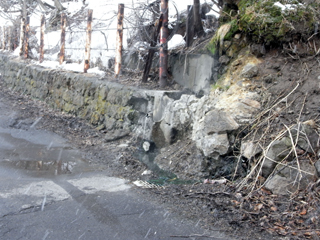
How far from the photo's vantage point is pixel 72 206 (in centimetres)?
443

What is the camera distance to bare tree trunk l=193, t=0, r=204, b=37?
28.5ft

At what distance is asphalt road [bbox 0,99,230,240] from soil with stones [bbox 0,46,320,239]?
0.87ft

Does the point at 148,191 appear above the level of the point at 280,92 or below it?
below

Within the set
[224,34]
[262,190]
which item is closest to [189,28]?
[224,34]

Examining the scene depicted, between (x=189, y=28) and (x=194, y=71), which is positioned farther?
(x=189, y=28)

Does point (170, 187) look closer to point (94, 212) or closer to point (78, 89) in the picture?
point (94, 212)

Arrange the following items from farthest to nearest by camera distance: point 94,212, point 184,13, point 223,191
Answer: point 184,13 → point 223,191 → point 94,212

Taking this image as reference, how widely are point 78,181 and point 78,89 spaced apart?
198 inches

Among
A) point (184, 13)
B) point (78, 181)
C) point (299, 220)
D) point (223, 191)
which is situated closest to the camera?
point (299, 220)

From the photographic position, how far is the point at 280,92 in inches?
223

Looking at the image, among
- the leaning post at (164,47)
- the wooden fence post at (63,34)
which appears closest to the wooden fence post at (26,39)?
the wooden fence post at (63,34)

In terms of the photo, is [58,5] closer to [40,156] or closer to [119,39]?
[119,39]

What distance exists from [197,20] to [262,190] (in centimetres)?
535

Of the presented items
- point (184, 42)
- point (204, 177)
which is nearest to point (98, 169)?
point (204, 177)
